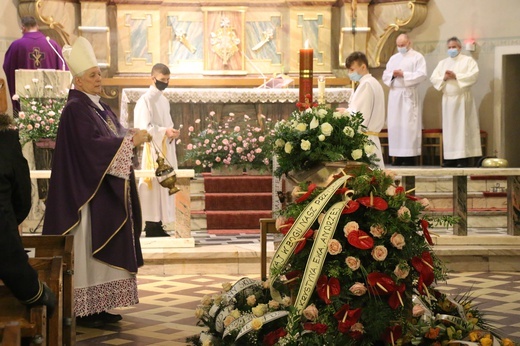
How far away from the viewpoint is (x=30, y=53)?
12867 mm

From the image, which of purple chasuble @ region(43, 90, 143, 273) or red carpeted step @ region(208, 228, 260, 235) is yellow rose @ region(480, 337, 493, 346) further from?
red carpeted step @ region(208, 228, 260, 235)

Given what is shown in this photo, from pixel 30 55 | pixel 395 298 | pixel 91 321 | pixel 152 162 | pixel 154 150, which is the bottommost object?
pixel 91 321

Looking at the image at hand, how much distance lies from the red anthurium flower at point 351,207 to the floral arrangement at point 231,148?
22.0 feet

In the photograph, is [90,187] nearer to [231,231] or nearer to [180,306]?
[180,306]

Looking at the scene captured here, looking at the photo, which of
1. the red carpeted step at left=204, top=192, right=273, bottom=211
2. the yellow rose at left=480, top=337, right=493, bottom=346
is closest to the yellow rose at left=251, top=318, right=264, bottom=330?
the yellow rose at left=480, top=337, right=493, bottom=346

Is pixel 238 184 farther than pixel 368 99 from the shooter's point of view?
Yes

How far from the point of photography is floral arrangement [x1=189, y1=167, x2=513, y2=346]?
4512 millimetres

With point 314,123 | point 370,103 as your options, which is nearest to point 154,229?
point 370,103

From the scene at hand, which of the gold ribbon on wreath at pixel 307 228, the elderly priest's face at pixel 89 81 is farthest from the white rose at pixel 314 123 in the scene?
the gold ribbon on wreath at pixel 307 228

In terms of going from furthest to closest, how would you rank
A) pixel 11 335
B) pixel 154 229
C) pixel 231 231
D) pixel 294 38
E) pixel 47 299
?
pixel 294 38
pixel 231 231
pixel 154 229
pixel 47 299
pixel 11 335

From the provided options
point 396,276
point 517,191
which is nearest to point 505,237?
point 517,191

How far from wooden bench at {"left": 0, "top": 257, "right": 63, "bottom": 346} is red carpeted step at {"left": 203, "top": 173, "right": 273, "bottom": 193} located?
6831 mm

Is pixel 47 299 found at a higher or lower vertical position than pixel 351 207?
lower

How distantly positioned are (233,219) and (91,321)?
4322mm
